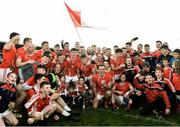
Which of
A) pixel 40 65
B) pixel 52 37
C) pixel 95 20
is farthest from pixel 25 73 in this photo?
pixel 52 37

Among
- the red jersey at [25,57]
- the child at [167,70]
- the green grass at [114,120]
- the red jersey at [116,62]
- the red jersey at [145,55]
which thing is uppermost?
the red jersey at [25,57]

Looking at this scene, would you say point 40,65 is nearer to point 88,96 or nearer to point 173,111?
point 88,96

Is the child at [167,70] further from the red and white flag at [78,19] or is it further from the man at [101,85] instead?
the red and white flag at [78,19]

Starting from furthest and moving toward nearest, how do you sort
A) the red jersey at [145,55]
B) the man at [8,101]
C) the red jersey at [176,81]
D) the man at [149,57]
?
the red jersey at [145,55], the man at [149,57], the red jersey at [176,81], the man at [8,101]

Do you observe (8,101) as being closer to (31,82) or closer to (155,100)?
(31,82)

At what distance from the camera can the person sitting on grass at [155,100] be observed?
7.98m

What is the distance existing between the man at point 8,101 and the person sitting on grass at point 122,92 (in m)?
2.82

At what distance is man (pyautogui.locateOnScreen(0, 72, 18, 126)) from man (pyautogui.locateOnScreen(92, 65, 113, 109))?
8.57 ft

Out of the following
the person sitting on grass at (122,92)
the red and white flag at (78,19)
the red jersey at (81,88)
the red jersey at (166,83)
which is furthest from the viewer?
the red and white flag at (78,19)

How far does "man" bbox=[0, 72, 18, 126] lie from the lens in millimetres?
6688

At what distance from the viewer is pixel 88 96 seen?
30.5 ft

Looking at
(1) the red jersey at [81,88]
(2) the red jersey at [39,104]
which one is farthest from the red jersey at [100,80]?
(2) the red jersey at [39,104]

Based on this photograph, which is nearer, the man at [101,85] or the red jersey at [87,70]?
the man at [101,85]

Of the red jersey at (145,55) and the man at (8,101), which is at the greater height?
the red jersey at (145,55)
